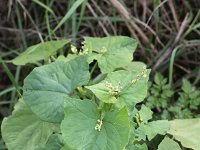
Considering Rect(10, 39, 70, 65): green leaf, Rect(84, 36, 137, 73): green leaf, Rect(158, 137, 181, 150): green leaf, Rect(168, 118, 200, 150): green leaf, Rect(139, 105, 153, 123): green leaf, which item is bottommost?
Rect(168, 118, 200, 150): green leaf

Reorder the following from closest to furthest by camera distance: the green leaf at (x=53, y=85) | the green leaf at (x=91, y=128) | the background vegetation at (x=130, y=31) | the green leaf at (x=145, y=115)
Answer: the green leaf at (x=91, y=128) < the green leaf at (x=53, y=85) < the green leaf at (x=145, y=115) < the background vegetation at (x=130, y=31)

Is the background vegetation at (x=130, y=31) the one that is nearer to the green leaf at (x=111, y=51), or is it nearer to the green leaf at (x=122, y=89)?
the green leaf at (x=111, y=51)

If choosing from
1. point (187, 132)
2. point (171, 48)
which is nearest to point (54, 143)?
point (187, 132)

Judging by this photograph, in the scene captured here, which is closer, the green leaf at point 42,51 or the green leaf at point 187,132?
the green leaf at point 187,132

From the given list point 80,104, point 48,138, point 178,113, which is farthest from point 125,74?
point 178,113

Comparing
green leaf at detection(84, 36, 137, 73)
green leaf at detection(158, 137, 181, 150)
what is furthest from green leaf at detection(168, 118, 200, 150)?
green leaf at detection(84, 36, 137, 73)

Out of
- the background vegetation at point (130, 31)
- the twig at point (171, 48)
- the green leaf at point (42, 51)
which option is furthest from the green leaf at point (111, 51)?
the twig at point (171, 48)

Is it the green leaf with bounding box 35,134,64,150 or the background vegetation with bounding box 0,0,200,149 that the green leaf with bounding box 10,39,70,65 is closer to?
the background vegetation with bounding box 0,0,200,149

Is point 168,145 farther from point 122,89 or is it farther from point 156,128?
point 122,89
